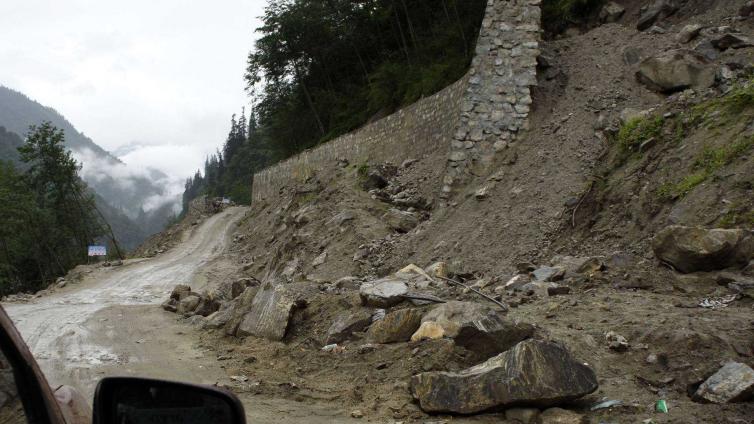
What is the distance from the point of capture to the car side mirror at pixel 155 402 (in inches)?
59.9

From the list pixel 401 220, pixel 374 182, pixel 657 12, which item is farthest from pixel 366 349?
pixel 657 12

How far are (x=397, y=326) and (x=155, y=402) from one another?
5.79m

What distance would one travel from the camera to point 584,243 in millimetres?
9445

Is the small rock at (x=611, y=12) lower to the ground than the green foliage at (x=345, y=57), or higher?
lower

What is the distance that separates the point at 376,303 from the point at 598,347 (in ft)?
10.8

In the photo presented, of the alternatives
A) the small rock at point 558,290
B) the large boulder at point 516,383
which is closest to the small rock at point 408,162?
the small rock at point 558,290

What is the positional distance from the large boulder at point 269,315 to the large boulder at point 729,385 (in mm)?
5842

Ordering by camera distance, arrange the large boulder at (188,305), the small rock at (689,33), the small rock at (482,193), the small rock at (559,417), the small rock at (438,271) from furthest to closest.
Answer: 1. the large boulder at (188,305)
2. the small rock at (482,193)
3. the small rock at (689,33)
4. the small rock at (438,271)
5. the small rock at (559,417)

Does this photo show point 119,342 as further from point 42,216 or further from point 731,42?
point 42,216

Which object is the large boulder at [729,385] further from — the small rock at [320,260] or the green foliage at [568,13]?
the green foliage at [568,13]

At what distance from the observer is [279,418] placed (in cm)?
569

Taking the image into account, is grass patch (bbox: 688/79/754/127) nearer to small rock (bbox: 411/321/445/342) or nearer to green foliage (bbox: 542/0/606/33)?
small rock (bbox: 411/321/445/342)

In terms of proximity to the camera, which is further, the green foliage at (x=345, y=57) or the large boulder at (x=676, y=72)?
the green foliage at (x=345, y=57)

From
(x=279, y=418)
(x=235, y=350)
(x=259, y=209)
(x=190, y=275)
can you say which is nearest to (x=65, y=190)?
(x=259, y=209)
